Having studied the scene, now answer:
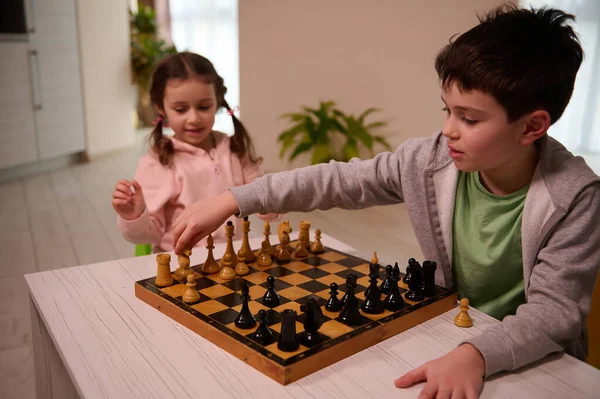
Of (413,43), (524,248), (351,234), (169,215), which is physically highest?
(413,43)

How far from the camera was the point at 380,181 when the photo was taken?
4.54 ft

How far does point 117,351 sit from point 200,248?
1.80 feet

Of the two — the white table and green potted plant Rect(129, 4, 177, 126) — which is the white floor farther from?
green potted plant Rect(129, 4, 177, 126)

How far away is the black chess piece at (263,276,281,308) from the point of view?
1.11m

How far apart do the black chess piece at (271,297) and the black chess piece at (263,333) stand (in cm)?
14

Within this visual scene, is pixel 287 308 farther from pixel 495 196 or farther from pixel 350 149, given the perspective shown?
pixel 350 149

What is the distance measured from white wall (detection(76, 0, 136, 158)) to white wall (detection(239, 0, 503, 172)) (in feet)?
5.78

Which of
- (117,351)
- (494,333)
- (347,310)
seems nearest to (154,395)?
(117,351)

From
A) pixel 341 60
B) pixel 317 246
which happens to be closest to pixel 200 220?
pixel 317 246

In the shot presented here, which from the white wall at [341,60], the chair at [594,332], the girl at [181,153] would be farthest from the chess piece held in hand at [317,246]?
the white wall at [341,60]

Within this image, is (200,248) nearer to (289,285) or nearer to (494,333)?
(289,285)

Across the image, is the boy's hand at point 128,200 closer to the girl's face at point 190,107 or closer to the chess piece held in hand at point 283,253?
the girl's face at point 190,107

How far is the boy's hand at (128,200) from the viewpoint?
160 cm

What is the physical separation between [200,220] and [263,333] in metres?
0.38
